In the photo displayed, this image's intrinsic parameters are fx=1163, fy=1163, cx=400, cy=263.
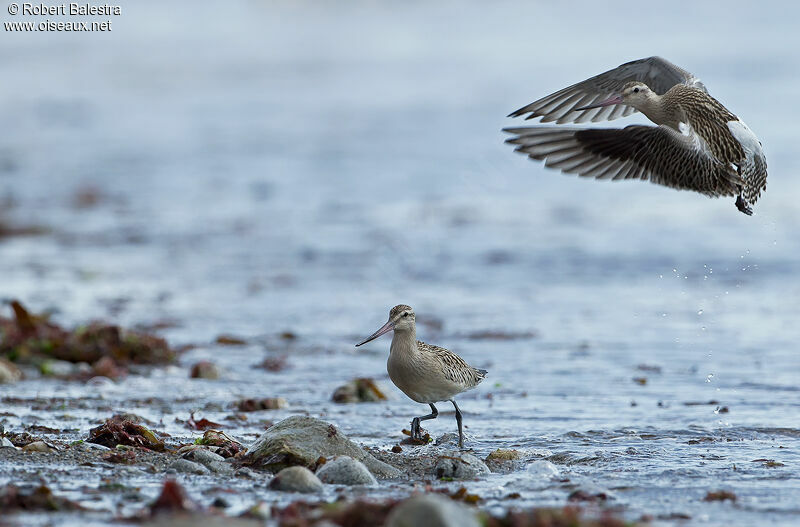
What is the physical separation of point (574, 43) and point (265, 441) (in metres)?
34.2

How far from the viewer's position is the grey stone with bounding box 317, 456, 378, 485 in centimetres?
590

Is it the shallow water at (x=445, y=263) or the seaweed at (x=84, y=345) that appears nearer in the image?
the shallow water at (x=445, y=263)

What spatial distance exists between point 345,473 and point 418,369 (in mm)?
1625

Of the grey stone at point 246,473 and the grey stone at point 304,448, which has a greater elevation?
the grey stone at point 304,448

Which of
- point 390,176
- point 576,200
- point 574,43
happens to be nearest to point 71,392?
point 576,200

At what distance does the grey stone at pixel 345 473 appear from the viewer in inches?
232

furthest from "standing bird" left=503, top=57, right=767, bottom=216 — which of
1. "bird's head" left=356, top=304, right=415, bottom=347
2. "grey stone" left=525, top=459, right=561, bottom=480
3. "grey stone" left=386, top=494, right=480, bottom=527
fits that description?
"grey stone" left=386, top=494, right=480, bottom=527

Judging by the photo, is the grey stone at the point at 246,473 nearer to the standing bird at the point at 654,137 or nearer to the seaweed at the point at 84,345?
the standing bird at the point at 654,137

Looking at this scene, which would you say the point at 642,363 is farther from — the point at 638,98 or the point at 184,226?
the point at 184,226

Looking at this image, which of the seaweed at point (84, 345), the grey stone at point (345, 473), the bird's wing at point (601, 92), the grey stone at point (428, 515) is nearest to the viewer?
the grey stone at point (428, 515)

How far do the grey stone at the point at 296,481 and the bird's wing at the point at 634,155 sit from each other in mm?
3310

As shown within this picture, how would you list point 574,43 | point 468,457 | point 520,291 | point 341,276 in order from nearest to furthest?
point 468,457 → point 520,291 → point 341,276 → point 574,43

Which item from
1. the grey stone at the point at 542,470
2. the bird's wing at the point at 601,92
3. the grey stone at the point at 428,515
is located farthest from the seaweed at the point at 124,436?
the bird's wing at the point at 601,92

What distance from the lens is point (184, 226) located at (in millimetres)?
17562
